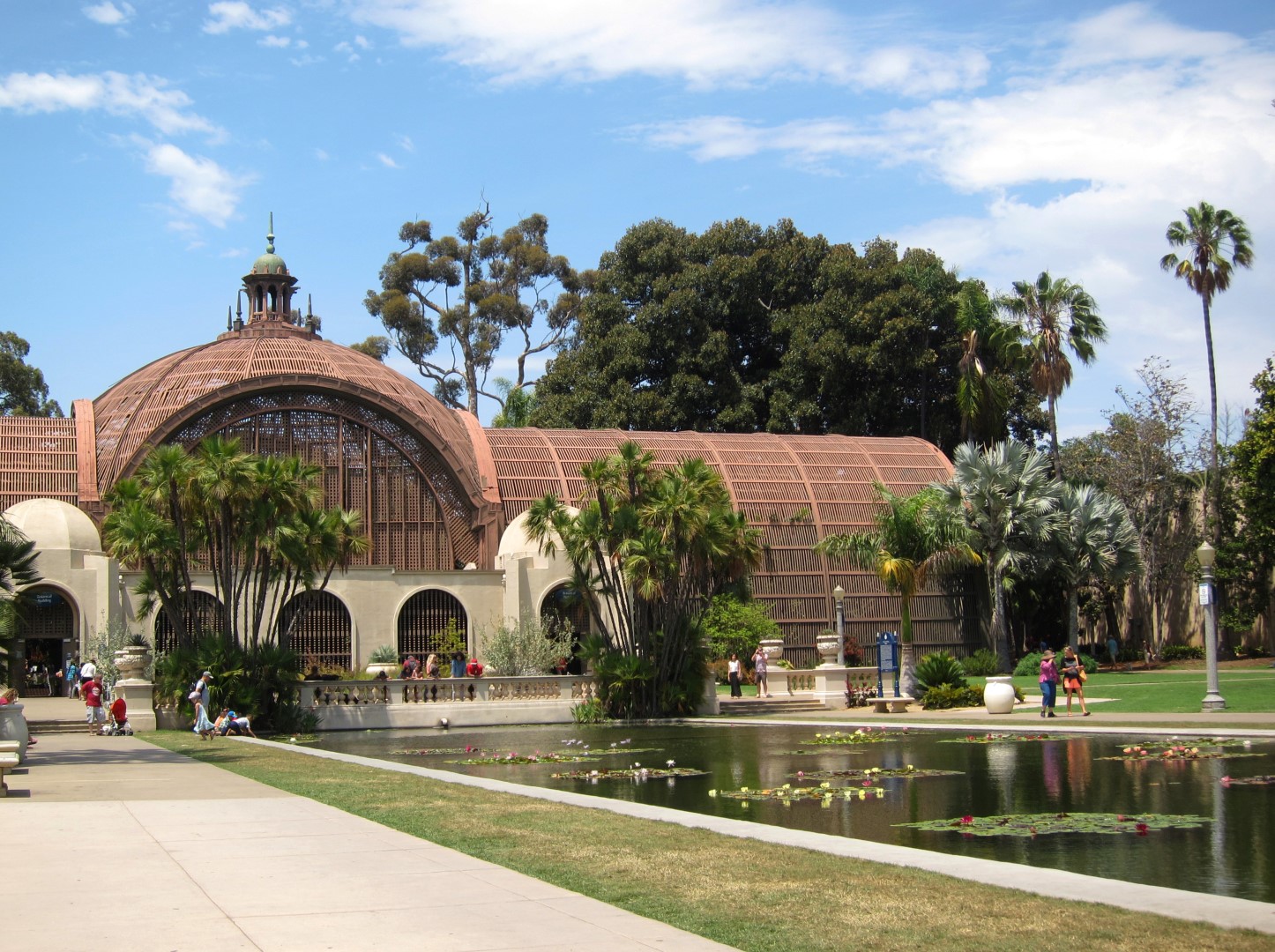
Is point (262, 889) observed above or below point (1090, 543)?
below

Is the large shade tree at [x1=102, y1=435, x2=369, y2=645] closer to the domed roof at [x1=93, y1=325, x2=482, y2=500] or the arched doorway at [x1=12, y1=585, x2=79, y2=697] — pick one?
the arched doorway at [x1=12, y1=585, x2=79, y2=697]

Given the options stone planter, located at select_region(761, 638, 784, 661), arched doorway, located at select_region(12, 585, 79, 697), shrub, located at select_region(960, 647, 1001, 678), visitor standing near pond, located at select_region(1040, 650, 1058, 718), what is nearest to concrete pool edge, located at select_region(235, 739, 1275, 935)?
visitor standing near pond, located at select_region(1040, 650, 1058, 718)

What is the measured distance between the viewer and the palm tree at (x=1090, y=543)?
46.2 metres

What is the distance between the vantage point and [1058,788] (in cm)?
1507

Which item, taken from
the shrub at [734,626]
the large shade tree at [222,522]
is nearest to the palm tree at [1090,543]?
the shrub at [734,626]

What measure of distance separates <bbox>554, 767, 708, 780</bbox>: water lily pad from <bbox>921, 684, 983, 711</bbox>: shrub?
1506cm

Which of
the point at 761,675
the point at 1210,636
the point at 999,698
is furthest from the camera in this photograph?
the point at 761,675

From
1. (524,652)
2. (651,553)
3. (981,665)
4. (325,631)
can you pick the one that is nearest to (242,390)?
(325,631)

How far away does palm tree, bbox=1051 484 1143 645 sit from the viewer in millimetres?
46219

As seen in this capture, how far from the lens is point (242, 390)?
43.2m

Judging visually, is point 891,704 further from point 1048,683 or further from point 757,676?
point 1048,683

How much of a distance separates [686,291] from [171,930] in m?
55.0

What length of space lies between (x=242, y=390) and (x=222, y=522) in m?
12.1

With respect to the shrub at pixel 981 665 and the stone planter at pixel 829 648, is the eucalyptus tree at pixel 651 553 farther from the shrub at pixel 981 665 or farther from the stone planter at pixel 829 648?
the shrub at pixel 981 665
